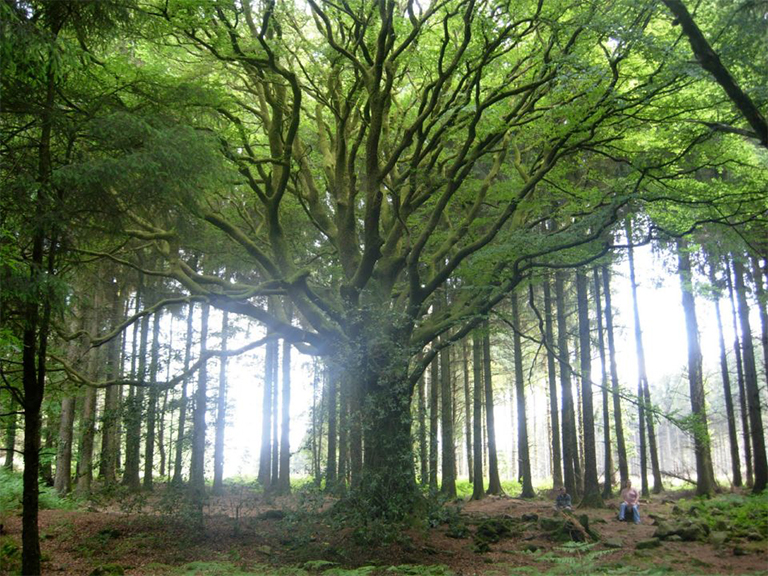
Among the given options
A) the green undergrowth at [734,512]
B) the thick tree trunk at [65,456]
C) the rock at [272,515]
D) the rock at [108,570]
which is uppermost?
the thick tree trunk at [65,456]

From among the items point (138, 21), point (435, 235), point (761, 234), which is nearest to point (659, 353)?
point (761, 234)

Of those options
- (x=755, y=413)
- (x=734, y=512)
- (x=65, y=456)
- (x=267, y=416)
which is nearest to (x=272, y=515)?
(x=65, y=456)

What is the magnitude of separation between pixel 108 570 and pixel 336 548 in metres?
3.37

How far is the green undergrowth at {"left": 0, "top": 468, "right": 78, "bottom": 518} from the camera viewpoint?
38.6ft

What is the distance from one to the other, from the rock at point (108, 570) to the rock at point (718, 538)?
9.51m

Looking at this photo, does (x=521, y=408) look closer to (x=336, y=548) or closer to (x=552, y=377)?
(x=552, y=377)

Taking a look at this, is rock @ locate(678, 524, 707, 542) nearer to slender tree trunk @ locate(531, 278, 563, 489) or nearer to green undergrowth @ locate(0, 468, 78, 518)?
slender tree trunk @ locate(531, 278, 563, 489)

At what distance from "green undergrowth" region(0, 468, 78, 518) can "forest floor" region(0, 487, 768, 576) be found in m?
1.10

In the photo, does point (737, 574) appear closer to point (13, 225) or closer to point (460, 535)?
point (460, 535)

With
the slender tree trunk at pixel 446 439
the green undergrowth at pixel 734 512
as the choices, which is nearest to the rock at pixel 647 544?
the green undergrowth at pixel 734 512

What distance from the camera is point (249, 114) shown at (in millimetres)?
14367

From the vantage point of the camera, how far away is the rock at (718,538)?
31.1 feet

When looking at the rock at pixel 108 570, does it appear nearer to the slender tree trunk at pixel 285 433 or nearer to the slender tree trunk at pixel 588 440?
the slender tree trunk at pixel 285 433

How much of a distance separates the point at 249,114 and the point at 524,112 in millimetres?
7223
